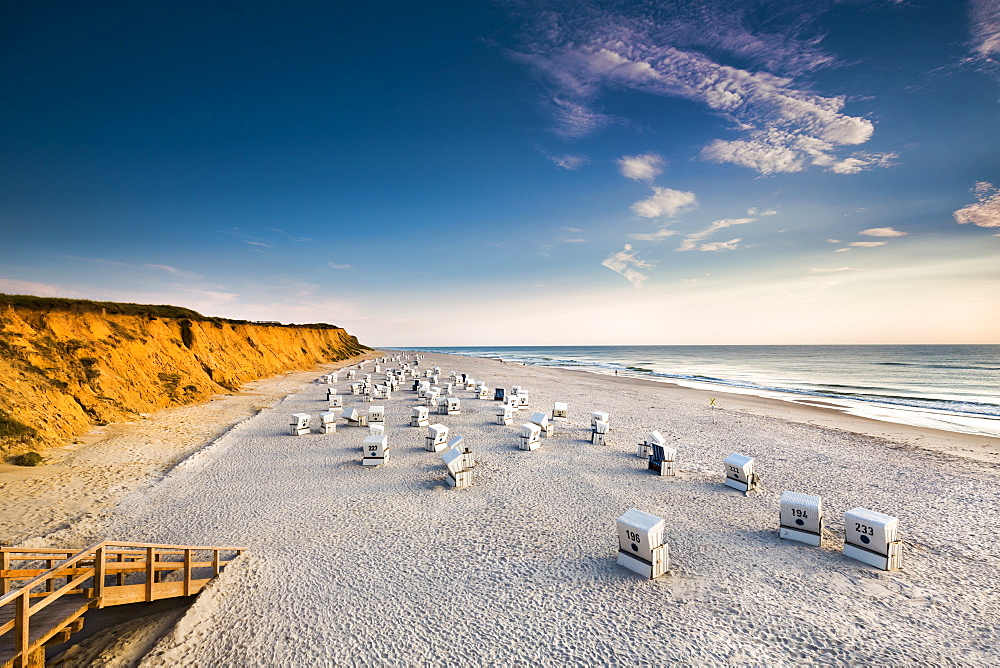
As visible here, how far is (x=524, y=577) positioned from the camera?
1012 centimetres

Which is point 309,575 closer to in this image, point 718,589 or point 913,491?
point 718,589

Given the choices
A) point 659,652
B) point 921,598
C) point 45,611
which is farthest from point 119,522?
point 921,598

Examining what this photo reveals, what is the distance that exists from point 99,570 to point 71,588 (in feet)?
1.45

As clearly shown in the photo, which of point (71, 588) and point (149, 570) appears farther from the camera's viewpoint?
point (149, 570)

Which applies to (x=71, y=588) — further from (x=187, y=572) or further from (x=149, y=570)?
(x=187, y=572)

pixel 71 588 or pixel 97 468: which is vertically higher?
pixel 71 588

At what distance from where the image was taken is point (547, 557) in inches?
433

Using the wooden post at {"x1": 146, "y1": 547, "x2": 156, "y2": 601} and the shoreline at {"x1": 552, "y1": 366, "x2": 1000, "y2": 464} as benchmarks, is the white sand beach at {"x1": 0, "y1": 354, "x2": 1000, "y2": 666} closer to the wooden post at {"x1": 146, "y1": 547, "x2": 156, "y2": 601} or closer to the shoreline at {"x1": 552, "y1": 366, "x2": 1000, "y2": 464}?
the wooden post at {"x1": 146, "y1": 547, "x2": 156, "y2": 601}

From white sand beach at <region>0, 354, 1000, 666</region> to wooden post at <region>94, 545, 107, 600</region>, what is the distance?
1.40 meters

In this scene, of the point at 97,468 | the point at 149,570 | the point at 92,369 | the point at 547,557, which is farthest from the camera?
the point at 92,369

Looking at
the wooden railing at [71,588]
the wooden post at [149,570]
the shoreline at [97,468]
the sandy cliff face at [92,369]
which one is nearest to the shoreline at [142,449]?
the shoreline at [97,468]

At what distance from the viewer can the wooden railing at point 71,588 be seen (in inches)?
239

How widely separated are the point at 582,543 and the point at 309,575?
23.8 feet

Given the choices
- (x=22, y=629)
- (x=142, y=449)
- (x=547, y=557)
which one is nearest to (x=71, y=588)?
(x=22, y=629)
